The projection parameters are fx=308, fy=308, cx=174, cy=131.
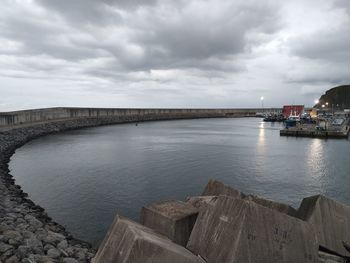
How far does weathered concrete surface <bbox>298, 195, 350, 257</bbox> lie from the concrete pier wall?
52486mm

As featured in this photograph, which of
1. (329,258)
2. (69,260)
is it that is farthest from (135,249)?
(329,258)

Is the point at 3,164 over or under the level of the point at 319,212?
under

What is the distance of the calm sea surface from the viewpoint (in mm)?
17266

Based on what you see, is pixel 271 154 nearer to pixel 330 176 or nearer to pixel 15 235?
pixel 330 176

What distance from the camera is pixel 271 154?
3722cm

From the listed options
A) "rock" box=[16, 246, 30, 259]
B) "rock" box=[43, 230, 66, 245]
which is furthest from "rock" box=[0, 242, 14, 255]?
"rock" box=[43, 230, 66, 245]

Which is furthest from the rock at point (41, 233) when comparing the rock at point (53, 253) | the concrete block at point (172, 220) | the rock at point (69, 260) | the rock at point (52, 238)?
the concrete block at point (172, 220)

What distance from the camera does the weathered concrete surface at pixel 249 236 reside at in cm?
629

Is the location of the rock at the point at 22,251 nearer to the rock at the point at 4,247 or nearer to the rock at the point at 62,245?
the rock at the point at 4,247

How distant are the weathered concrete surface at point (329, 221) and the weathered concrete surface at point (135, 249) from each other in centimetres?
359

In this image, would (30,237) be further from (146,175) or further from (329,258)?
(146,175)

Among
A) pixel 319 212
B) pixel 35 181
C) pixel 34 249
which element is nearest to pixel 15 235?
pixel 34 249

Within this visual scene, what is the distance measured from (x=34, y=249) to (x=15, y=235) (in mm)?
1394

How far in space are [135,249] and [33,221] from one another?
8.96m
